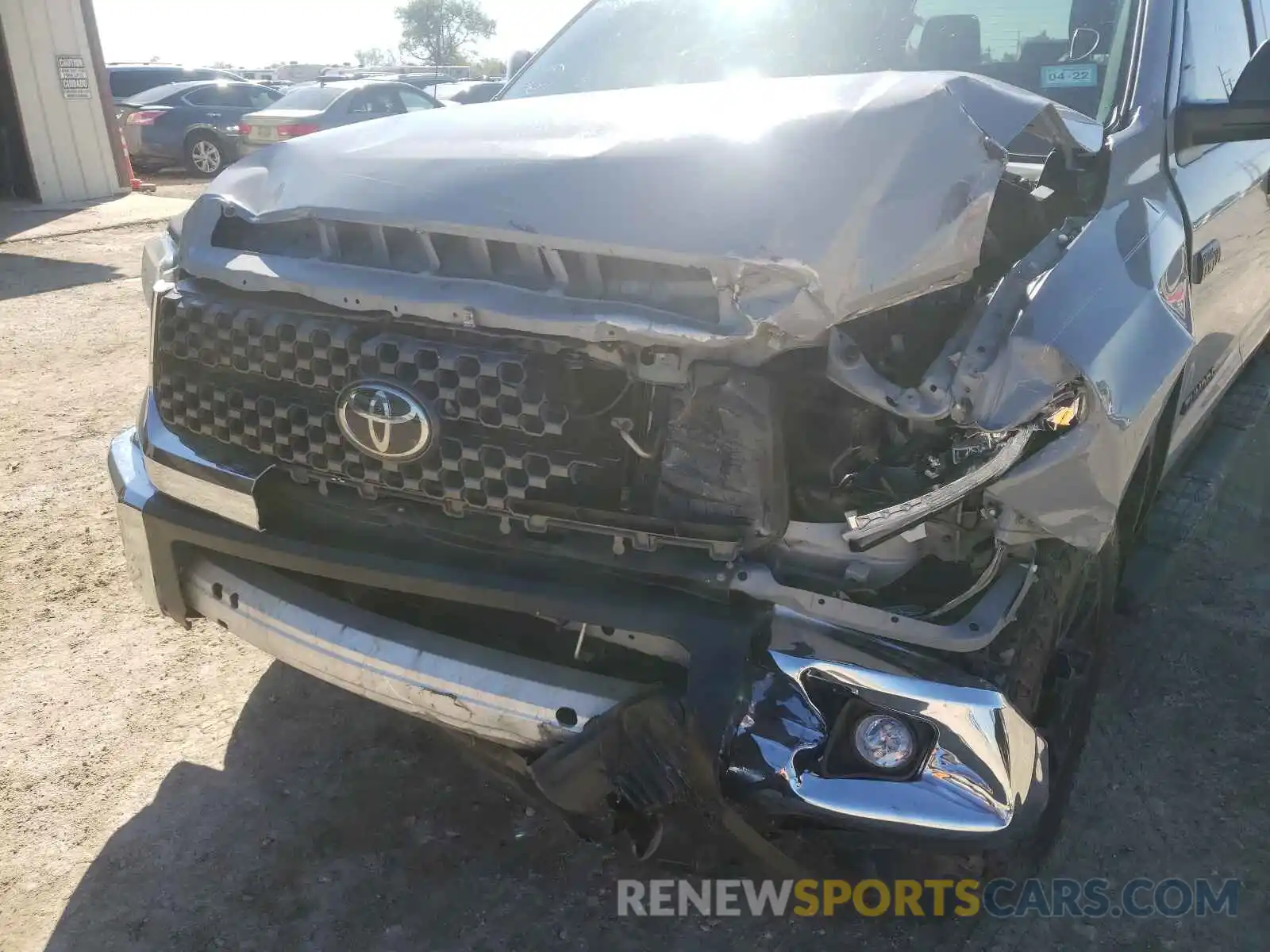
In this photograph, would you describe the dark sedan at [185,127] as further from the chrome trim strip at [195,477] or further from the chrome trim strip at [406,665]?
the chrome trim strip at [406,665]

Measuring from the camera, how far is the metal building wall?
39.3 ft

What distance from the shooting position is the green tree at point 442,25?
59.2 meters

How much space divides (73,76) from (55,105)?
0.46 meters

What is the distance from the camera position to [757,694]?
1.90 meters

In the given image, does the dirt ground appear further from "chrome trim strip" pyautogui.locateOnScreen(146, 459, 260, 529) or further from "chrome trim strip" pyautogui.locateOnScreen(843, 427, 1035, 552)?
"chrome trim strip" pyautogui.locateOnScreen(843, 427, 1035, 552)

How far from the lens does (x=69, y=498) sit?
439 centimetres

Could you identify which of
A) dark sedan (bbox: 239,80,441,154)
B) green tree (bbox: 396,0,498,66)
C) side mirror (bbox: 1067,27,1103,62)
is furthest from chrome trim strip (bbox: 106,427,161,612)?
green tree (bbox: 396,0,498,66)

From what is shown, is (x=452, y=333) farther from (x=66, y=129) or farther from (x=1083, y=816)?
(x=66, y=129)

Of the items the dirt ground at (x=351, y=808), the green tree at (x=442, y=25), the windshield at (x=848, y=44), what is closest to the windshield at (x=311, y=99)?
the windshield at (x=848, y=44)

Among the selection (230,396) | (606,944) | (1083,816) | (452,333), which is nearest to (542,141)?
(452,333)

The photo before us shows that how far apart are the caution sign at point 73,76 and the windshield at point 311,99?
218 centimetres

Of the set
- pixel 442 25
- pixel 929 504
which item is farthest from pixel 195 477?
pixel 442 25

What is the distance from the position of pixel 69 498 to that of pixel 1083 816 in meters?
3.93

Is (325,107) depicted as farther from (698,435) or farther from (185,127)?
(698,435)
